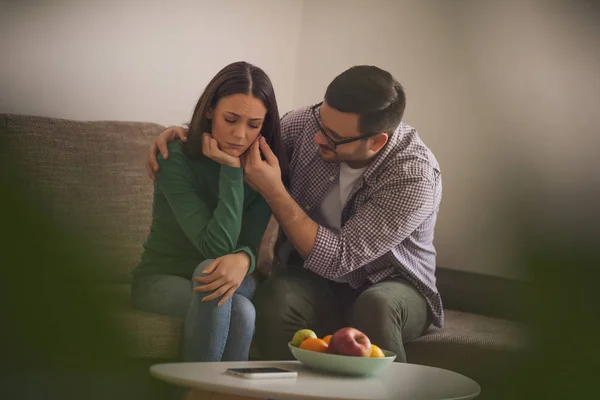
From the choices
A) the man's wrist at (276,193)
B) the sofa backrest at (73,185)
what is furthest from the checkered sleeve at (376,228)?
the sofa backrest at (73,185)

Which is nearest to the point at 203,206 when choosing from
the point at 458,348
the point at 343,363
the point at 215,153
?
the point at 215,153

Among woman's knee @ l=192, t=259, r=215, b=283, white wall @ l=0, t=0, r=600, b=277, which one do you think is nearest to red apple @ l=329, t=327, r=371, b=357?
woman's knee @ l=192, t=259, r=215, b=283

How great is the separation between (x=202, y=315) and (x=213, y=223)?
0.13 meters

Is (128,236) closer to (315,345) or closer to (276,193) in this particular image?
(276,193)

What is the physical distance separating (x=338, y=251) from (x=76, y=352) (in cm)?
94

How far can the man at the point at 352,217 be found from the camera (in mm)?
1062

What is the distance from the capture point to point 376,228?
3.65ft

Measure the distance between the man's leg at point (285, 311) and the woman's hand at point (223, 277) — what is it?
17cm

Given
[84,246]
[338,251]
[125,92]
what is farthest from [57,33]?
[125,92]

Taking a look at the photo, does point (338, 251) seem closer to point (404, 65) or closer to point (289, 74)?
point (289, 74)

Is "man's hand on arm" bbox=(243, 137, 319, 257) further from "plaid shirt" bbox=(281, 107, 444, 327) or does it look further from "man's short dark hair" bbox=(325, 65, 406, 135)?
"man's short dark hair" bbox=(325, 65, 406, 135)

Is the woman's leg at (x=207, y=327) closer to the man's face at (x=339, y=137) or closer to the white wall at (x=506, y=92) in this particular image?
the man's face at (x=339, y=137)

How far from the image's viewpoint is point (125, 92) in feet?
4.08

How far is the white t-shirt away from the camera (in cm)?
121
